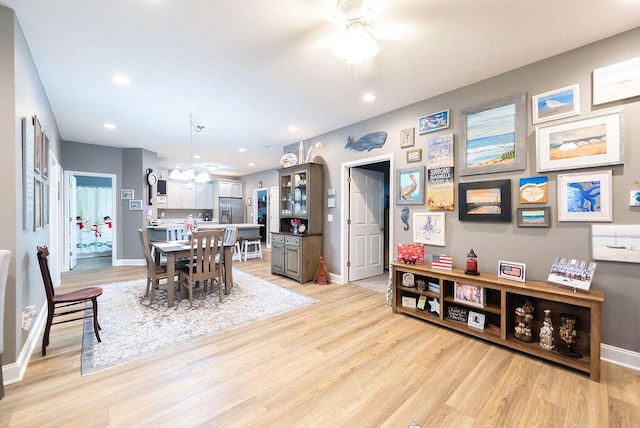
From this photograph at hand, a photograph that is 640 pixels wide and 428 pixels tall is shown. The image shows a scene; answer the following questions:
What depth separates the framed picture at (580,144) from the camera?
2.14 m

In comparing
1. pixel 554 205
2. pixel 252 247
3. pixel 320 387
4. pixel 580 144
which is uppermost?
pixel 580 144

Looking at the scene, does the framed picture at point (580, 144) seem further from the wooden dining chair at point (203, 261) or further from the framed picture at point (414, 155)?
the wooden dining chair at point (203, 261)

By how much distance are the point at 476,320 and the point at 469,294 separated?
262 mm

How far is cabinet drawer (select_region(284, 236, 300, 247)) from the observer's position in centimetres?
455

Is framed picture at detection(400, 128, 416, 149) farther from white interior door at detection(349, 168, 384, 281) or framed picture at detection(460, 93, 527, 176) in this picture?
white interior door at detection(349, 168, 384, 281)

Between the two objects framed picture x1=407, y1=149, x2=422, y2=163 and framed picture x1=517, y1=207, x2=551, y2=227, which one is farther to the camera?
framed picture x1=407, y1=149, x2=422, y2=163

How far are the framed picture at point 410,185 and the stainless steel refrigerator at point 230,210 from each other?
7230 mm

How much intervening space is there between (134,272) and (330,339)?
4730 mm

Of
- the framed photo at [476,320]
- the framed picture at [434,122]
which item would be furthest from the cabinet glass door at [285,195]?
the framed photo at [476,320]

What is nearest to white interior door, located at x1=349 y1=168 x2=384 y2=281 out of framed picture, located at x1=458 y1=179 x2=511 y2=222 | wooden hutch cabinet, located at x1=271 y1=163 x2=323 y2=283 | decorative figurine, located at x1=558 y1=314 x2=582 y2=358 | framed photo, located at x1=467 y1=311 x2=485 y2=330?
wooden hutch cabinet, located at x1=271 y1=163 x2=323 y2=283

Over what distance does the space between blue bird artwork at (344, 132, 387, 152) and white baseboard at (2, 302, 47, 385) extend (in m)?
4.24

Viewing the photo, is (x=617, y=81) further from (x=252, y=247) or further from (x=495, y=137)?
(x=252, y=247)

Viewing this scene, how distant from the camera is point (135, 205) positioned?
5949 mm

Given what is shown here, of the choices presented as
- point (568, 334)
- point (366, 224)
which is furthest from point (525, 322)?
point (366, 224)
